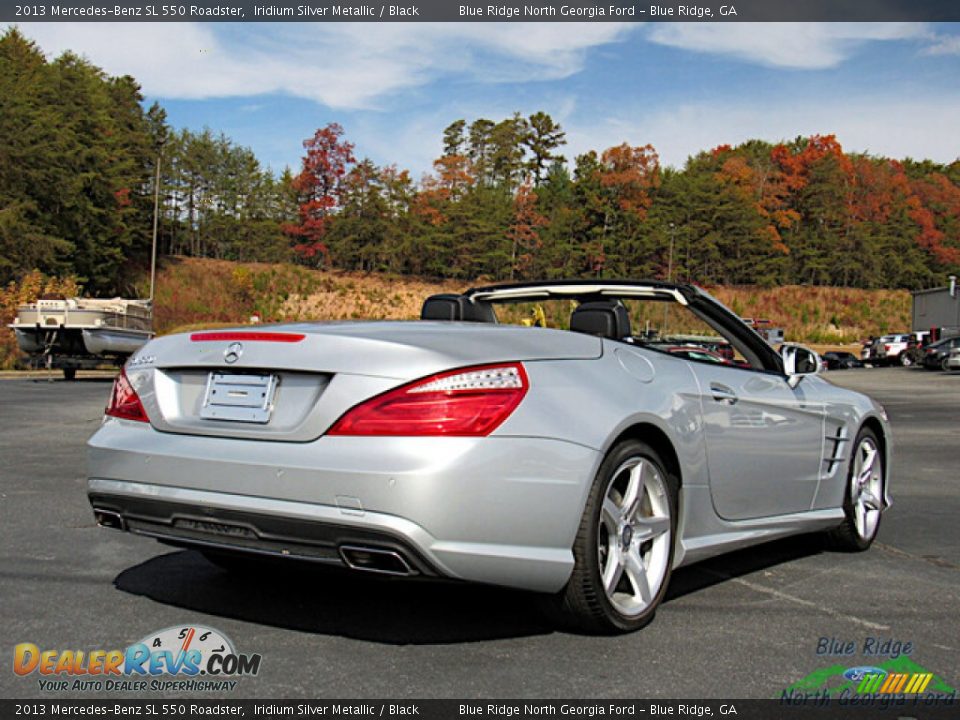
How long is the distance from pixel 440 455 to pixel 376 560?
40 centimetres

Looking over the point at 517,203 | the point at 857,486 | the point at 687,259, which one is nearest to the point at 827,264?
the point at 687,259

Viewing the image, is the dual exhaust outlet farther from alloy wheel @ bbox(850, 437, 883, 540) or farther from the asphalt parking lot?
alloy wheel @ bbox(850, 437, 883, 540)

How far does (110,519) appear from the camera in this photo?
384 centimetres

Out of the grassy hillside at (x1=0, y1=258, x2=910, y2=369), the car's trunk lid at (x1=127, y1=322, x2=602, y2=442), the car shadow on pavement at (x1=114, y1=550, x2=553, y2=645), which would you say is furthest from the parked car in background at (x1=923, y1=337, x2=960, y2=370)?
the car's trunk lid at (x1=127, y1=322, x2=602, y2=442)

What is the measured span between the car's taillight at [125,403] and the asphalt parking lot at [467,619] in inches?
30.5

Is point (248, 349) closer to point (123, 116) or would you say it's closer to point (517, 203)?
point (123, 116)

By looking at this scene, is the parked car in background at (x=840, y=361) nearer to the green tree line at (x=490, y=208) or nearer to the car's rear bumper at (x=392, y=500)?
the green tree line at (x=490, y=208)

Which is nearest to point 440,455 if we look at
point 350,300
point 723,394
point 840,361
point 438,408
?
point 438,408

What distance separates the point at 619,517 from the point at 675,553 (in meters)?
0.43

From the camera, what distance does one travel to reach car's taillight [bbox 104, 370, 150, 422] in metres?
3.94

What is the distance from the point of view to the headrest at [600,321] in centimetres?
441

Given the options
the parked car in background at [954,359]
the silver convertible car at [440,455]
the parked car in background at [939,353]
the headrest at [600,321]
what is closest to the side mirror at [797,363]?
the silver convertible car at [440,455]

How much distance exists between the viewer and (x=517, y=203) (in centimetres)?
8319

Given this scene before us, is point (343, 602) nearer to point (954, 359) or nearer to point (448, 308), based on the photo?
point (448, 308)
